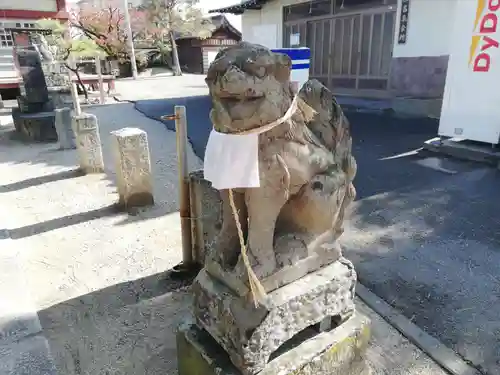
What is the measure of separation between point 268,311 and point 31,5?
1724 cm

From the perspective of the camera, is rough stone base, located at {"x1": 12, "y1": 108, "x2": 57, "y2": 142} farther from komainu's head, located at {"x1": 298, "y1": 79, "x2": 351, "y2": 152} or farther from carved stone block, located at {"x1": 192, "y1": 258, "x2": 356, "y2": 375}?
komainu's head, located at {"x1": 298, "y1": 79, "x2": 351, "y2": 152}

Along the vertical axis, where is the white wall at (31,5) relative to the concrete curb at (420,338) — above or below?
above

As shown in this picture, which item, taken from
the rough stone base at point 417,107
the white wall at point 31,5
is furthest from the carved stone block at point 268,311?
the white wall at point 31,5

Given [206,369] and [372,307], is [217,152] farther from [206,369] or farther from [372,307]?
[372,307]

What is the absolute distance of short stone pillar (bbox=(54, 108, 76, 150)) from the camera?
21.6 ft

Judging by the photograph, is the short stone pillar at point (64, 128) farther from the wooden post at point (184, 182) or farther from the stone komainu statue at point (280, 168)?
the stone komainu statue at point (280, 168)

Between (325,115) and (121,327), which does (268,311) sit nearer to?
(325,115)

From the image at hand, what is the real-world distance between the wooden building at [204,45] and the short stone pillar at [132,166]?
2303 cm

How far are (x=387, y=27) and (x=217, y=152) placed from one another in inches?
398

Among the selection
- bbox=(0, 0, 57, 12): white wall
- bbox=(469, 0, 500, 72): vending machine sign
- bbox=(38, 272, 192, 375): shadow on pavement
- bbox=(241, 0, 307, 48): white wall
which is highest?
bbox=(0, 0, 57, 12): white wall

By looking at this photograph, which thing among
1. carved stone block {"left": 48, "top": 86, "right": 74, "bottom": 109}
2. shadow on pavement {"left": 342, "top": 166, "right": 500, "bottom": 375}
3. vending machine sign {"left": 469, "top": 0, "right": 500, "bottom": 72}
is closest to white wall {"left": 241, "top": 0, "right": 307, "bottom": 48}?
carved stone block {"left": 48, "top": 86, "right": 74, "bottom": 109}

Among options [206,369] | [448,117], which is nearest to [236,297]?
[206,369]

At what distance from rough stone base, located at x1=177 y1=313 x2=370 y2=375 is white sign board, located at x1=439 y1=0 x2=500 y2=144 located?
15.7 feet

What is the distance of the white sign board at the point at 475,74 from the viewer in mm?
5113
